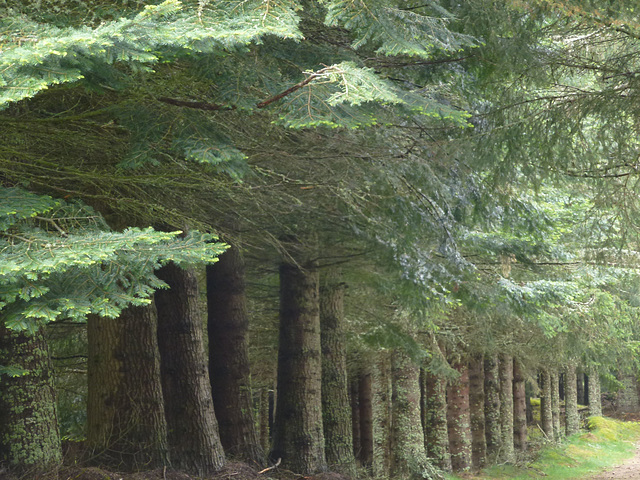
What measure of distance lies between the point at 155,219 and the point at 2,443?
2654mm

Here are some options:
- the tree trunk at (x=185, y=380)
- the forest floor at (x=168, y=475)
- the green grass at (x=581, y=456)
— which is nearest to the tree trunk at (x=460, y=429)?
the green grass at (x=581, y=456)

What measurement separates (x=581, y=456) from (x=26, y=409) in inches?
913

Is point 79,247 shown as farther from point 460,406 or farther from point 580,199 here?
point 460,406

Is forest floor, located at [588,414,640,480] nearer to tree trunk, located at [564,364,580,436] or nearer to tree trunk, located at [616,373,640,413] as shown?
tree trunk, located at [564,364,580,436]

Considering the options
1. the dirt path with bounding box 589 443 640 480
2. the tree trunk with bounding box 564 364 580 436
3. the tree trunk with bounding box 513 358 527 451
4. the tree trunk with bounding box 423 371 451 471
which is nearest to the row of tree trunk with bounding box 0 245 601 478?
the tree trunk with bounding box 423 371 451 471

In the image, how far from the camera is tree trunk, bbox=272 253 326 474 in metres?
11.4

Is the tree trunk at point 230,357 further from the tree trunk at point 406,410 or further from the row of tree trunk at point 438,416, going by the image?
the tree trunk at point 406,410

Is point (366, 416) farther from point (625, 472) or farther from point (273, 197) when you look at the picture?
point (273, 197)

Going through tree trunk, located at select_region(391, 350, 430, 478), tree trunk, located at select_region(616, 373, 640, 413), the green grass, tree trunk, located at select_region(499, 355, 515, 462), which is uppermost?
tree trunk, located at select_region(391, 350, 430, 478)

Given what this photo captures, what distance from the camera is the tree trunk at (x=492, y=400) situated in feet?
76.0

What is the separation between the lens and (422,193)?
29.8 ft

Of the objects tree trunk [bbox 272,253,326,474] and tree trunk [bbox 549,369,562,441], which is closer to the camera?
tree trunk [bbox 272,253,326,474]

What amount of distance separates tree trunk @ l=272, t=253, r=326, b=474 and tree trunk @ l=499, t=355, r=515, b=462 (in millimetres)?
12972

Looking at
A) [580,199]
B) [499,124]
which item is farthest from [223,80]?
[580,199]
